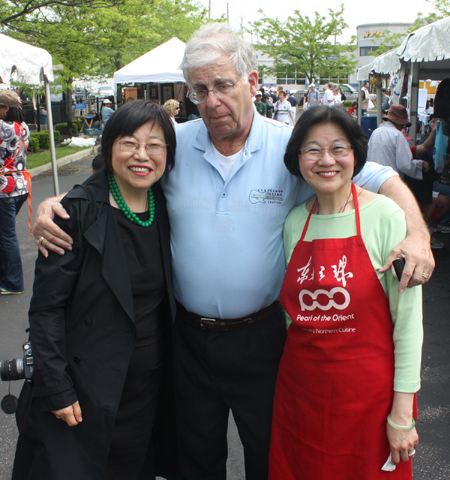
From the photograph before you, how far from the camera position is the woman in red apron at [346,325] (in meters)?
1.78

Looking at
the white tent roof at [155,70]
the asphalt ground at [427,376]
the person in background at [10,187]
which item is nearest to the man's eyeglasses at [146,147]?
the asphalt ground at [427,376]

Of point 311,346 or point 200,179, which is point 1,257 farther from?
point 311,346

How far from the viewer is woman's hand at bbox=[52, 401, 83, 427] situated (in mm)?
1911

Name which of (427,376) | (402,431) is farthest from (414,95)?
(402,431)

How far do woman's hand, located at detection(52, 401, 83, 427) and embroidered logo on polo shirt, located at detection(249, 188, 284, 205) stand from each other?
108cm

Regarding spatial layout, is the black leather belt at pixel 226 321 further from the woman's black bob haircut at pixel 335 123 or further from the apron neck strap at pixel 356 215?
the woman's black bob haircut at pixel 335 123

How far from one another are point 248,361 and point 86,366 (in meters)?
0.68

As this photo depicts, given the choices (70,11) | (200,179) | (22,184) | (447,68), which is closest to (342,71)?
(70,11)

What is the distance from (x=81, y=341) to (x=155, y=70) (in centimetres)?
1173

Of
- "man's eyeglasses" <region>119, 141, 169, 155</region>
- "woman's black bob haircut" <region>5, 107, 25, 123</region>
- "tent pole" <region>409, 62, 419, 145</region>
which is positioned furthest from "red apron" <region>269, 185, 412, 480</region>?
"tent pole" <region>409, 62, 419, 145</region>

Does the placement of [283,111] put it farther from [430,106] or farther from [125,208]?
Result: [125,208]

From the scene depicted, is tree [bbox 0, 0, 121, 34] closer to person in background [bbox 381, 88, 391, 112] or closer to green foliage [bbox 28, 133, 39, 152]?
green foliage [bbox 28, 133, 39, 152]

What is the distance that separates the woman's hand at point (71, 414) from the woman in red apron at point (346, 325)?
2.79 feet

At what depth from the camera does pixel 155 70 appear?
1266cm
